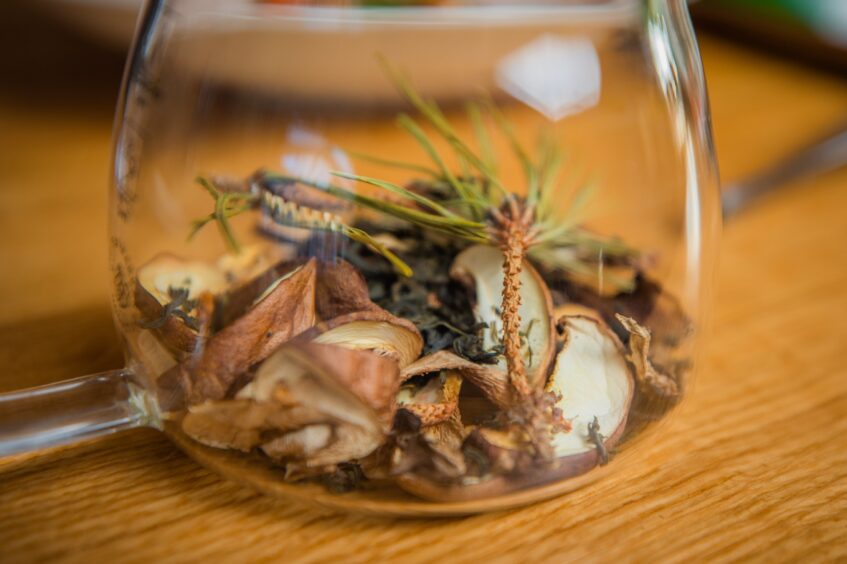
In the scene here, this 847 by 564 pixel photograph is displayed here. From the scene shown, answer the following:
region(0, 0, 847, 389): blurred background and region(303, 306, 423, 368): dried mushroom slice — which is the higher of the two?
region(0, 0, 847, 389): blurred background

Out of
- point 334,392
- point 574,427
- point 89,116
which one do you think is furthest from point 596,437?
point 89,116

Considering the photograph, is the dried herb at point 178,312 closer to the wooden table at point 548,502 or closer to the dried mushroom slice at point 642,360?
the wooden table at point 548,502

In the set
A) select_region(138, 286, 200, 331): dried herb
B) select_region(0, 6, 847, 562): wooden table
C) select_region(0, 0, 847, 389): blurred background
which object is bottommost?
select_region(0, 6, 847, 562): wooden table

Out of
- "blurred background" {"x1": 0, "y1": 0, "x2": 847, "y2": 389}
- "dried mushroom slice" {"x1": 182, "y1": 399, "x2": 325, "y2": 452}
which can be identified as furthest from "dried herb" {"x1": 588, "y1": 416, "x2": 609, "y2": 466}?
"blurred background" {"x1": 0, "y1": 0, "x2": 847, "y2": 389}

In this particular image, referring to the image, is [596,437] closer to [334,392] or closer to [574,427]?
[574,427]

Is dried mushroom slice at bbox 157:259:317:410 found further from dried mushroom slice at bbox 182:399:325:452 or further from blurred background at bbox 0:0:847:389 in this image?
blurred background at bbox 0:0:847:389

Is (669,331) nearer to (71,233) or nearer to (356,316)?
(356,316)

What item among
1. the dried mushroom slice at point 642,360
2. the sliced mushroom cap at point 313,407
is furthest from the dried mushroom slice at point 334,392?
the dried mushroom slice at point 642,360
